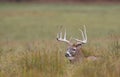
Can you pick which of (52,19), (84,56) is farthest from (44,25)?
(84,56)

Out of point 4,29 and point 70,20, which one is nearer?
point 4,29

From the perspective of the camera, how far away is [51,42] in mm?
15266

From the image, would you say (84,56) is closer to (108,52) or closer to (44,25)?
(108,52)

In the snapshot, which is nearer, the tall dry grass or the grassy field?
the tall dry grass

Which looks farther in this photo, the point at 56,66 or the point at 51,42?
the point at 51,42

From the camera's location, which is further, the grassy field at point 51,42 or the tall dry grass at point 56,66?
the grassy field at point 51,42

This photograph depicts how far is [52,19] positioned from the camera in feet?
115

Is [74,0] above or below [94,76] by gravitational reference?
above

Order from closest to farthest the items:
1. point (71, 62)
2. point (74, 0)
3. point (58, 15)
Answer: point (71, 62) < point (58, 15) < point (74, 0)

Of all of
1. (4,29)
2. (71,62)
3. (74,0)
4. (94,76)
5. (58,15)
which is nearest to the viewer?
(94,76)

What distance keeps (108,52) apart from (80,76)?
1958mm

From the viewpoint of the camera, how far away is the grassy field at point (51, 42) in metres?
9.33

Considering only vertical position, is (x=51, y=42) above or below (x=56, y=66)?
above

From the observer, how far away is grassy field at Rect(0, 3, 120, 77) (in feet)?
30.6
